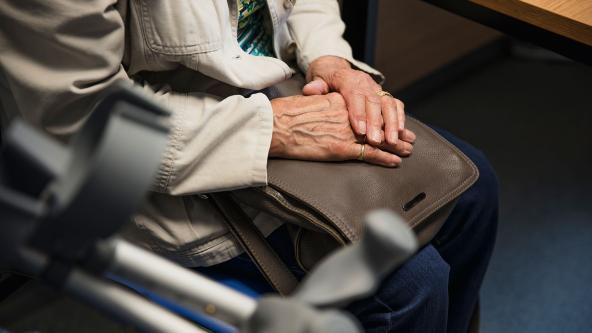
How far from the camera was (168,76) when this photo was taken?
94 cm

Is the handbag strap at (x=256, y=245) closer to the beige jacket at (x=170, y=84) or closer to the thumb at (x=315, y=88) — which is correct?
the beige jacket at (x=170, y=84)

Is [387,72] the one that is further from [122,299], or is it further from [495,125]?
[122,299]

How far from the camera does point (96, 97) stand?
2.66 ft

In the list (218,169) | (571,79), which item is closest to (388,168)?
(218,169)

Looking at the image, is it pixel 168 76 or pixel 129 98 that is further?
pixel 168 76

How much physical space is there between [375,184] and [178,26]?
33 centimetres

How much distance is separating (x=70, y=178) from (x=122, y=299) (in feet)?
0.26

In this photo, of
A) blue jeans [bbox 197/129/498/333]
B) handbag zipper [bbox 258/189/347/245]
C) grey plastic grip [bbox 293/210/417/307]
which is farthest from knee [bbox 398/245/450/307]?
grey plastic grip [bbox 293/210/417/307]

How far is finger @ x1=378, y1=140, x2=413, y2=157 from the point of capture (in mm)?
936

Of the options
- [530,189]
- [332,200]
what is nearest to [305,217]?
[332,200]

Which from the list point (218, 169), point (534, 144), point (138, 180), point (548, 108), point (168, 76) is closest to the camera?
point (138, 180)

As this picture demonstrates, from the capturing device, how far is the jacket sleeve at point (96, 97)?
76cm

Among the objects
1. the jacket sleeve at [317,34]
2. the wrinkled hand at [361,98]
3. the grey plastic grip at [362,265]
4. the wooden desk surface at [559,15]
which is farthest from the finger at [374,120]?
the grey plastic grip at [362,265]

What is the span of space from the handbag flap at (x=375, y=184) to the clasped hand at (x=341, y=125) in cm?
2
